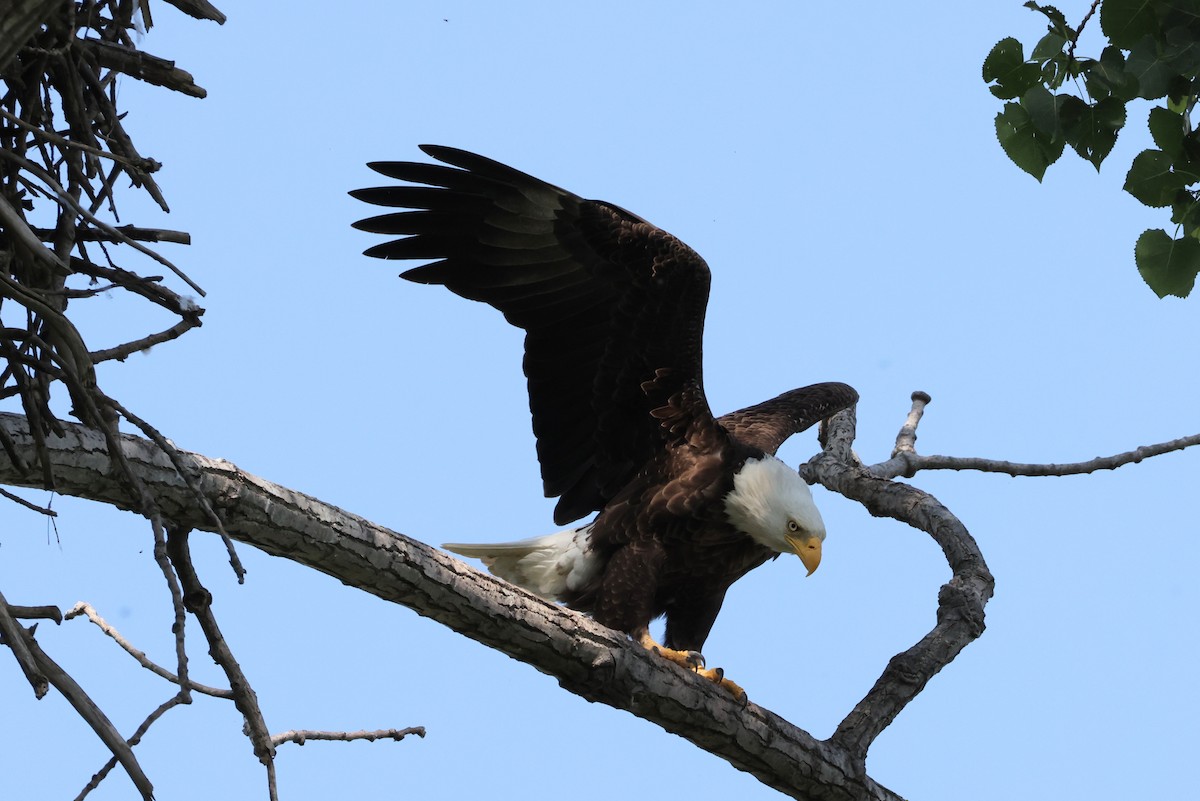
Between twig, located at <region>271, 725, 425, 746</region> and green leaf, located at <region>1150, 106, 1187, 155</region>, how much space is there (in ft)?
7.09

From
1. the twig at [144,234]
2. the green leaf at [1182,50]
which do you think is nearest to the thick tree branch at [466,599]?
the twig at [144,234]

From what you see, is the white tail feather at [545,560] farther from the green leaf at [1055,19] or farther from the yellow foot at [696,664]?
the green leaf at [1055,19]

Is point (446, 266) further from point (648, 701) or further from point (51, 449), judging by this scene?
point (51, 449)

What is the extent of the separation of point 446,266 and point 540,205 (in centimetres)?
42

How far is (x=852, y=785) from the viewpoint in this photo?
4.22m

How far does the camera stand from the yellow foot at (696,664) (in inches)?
165

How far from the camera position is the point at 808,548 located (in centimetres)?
493

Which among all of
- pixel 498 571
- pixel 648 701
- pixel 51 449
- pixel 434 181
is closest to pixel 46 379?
pixel 51 449

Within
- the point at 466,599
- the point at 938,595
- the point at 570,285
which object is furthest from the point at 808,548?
the point at 466,599

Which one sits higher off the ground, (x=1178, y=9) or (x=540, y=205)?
(x=540, y=205)

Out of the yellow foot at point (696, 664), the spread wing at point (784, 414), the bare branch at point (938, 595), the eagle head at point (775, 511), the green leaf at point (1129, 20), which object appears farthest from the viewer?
the spread wing at point (784, 414)

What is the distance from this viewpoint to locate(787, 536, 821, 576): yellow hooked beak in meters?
4.93

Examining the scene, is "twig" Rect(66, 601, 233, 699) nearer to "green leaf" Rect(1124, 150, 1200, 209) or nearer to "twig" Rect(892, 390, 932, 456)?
"green leaf" Rect(1124, 150, 1200, 209)

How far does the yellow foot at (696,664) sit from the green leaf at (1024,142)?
72.7 inches
